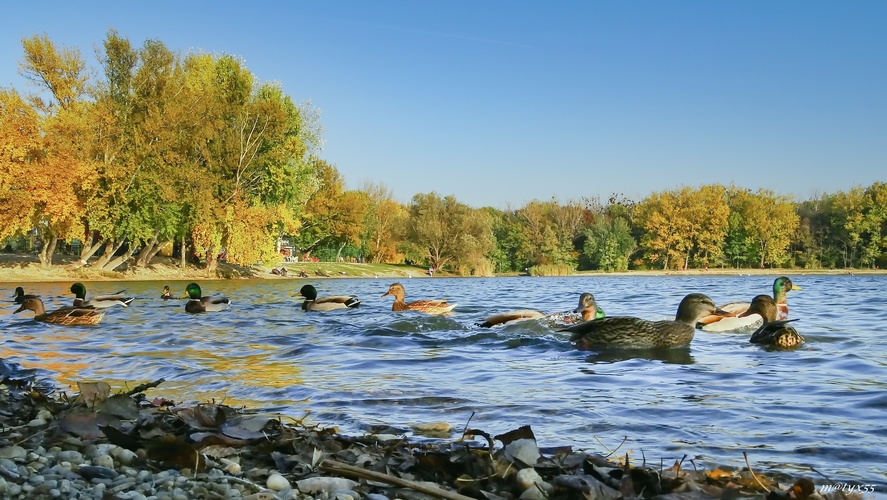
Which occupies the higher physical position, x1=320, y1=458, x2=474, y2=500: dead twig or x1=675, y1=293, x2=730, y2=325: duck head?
x1=675, y1=293, x2=730, y2=325: duck head

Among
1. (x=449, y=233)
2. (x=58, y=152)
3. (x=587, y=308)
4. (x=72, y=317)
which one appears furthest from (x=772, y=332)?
(x=449, y=233)

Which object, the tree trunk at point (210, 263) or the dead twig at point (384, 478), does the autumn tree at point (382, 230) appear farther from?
the dead twig at point (384, 478)

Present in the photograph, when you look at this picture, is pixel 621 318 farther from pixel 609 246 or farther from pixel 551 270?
pixel 609 246

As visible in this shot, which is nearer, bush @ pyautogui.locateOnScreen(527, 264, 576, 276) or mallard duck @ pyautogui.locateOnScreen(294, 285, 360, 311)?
mallard duck @ pyautogui.locateOnScreen(294, 285, 360, 311)

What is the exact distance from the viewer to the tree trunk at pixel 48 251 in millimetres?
37688

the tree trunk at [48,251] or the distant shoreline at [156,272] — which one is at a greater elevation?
the tree trunk at [48,251]

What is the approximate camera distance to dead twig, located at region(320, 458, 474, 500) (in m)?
2.68

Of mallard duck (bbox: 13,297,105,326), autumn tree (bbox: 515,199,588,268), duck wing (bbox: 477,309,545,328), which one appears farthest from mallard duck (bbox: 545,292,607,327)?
autumn tree (bbox: 515,199,588,268)

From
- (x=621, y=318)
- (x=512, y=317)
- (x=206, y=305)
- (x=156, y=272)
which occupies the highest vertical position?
(x=621, y=318)

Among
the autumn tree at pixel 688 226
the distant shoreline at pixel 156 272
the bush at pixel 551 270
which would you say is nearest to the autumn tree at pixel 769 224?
the autumn tree at pixel 688 226

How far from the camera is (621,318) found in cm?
896

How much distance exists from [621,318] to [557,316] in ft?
13.2

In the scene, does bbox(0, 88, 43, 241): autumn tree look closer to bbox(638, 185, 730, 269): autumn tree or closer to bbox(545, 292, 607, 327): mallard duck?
bbox(545, 292, 607, 327): mallard duck

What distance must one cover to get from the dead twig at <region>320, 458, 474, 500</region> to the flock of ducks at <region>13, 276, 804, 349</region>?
638 centimetres
